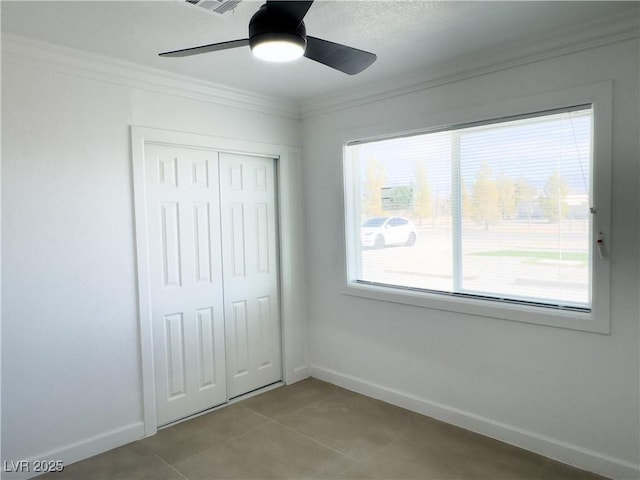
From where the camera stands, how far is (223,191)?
11.4 ft

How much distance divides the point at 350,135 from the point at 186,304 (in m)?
1.87

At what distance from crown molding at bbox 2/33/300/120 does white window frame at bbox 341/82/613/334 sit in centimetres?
96

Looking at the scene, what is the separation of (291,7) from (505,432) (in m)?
2.77

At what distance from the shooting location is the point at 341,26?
2.34 m

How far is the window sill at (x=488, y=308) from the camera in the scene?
2.50m

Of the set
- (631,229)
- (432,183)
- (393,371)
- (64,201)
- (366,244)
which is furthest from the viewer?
(366,244)

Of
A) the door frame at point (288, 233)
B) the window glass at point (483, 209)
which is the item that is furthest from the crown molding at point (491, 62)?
the door frame at point (288, 233)

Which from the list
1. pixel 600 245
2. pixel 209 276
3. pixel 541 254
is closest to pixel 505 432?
pixel 541 254

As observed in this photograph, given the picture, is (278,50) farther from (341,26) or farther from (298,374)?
(298,374)

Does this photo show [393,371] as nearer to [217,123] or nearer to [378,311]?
[378,311]

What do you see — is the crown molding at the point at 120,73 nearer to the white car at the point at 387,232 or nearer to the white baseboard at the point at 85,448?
the white car at the point at 387,232

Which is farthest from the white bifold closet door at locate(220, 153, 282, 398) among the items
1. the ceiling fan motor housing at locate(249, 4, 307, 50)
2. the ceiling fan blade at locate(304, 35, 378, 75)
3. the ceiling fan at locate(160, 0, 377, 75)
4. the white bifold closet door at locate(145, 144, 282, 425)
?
the ceiling fan motor housing at locate(249, 4, 307, 50)

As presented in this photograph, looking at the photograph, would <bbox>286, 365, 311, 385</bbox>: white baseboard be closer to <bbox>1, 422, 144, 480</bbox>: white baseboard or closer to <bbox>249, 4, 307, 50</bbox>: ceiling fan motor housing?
<bbox>1, 422, 144, 480</bbox>: white baseboard

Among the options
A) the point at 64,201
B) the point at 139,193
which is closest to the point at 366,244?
the point at 139,193
